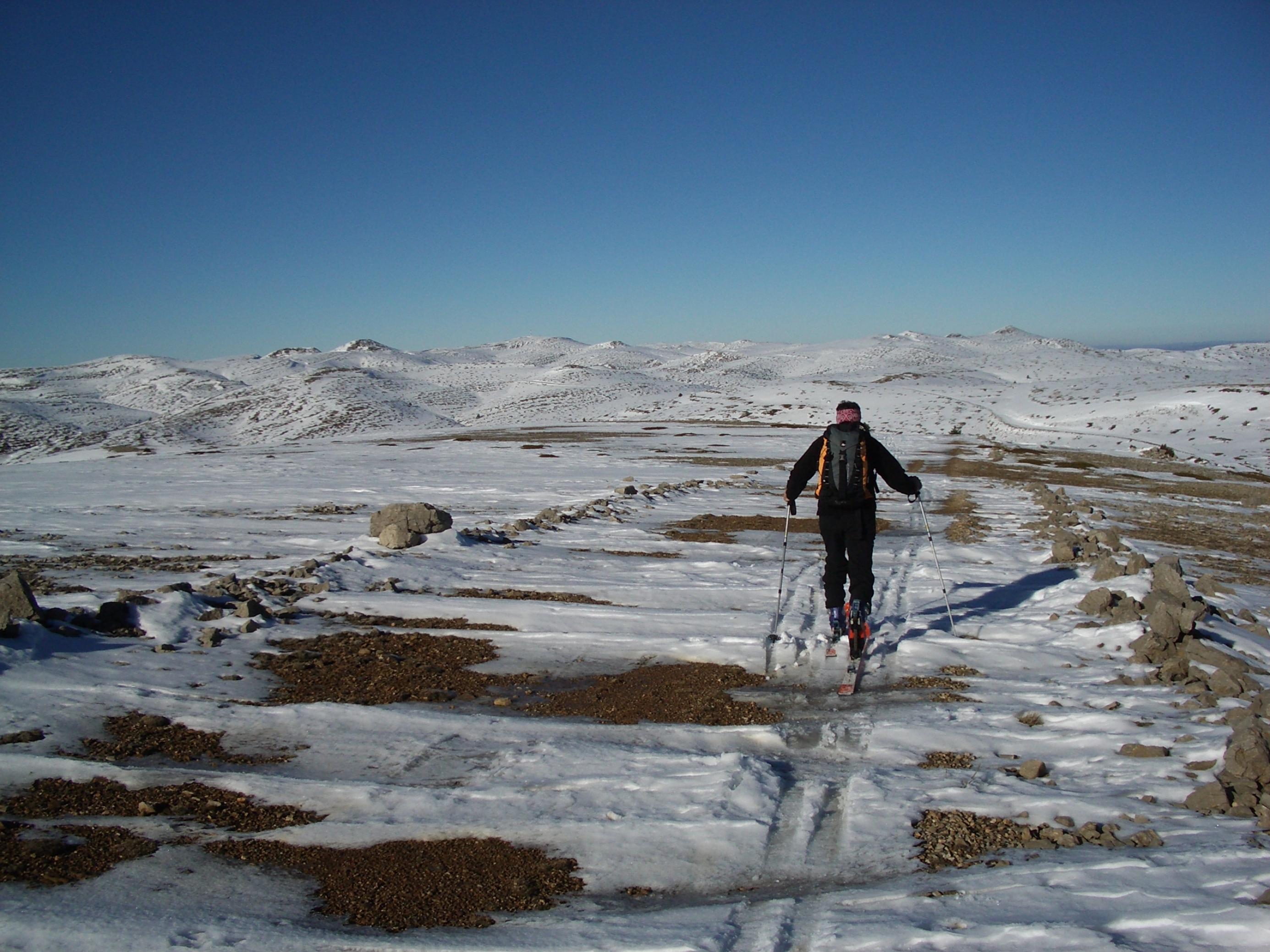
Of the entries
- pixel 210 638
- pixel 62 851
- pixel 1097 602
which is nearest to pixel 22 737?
pixel 62 851

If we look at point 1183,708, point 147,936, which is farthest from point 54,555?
point 1183,708

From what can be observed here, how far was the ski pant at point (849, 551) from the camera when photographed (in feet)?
23.8

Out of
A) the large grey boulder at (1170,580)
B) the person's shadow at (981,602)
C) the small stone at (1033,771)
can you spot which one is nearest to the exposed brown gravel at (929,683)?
the person's shadow at (981,602)

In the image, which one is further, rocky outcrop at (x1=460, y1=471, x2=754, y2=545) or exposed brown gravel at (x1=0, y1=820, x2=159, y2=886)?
rocky outcrop at (x1=460, y1=471, x2=754, y2=545)

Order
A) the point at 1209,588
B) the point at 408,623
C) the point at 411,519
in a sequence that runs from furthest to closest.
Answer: the point at 411,519 → the point at 1209,588 → the point at 408,623

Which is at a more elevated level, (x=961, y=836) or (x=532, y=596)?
(x=532, y=596)

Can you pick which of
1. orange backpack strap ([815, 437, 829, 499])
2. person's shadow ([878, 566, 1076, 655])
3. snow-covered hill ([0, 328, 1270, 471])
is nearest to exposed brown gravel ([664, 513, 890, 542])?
person's shadow ([878, 566, 1076, 655])

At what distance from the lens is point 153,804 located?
4.44 meters

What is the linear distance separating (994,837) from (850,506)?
341cm

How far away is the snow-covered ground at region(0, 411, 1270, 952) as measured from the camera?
11.5 feet

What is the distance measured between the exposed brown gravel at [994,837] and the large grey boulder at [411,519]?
28.7 feet

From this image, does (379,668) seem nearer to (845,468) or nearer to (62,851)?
(62,851)

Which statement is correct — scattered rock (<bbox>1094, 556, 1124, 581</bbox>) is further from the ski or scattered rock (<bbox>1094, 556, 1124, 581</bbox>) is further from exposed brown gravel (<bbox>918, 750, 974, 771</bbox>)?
exposed brown gravel (<bbox>918, 750, 974, 771</bbox>)

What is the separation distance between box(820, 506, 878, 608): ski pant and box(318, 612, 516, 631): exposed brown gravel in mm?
3179
